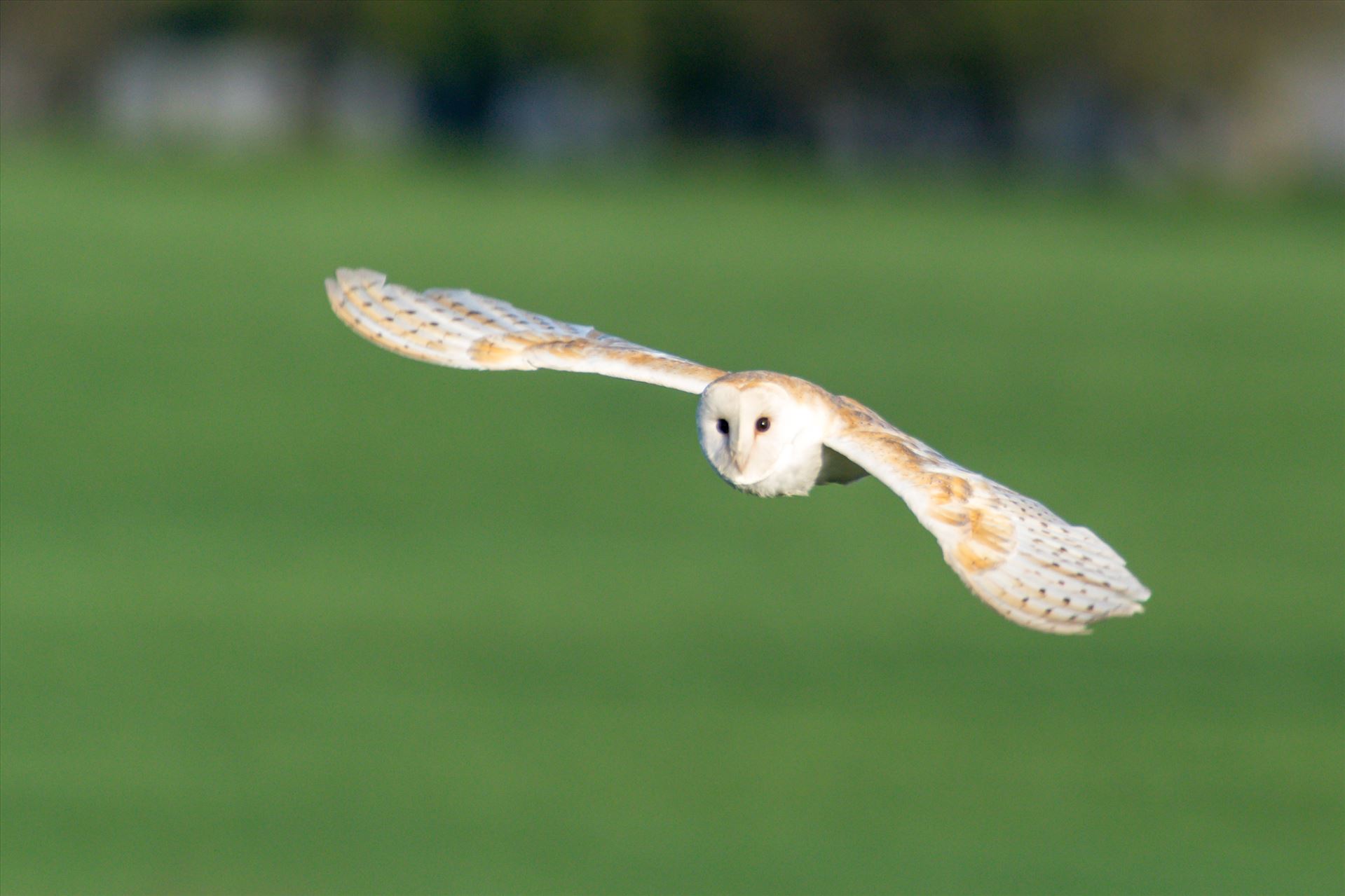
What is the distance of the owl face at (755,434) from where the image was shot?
17.1 ft

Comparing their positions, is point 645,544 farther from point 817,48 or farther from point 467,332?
point 467,332

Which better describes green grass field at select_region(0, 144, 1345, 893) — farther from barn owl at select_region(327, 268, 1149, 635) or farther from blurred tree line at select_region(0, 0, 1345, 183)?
barn owl at select_region(327, 268, 1149, 635)

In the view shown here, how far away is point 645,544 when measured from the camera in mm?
41500

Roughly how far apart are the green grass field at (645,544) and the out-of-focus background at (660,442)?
135 mm

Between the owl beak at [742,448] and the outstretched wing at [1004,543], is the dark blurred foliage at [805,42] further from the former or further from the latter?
the owl beak at [742,448]

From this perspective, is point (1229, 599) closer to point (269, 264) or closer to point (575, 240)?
point (575, 240)

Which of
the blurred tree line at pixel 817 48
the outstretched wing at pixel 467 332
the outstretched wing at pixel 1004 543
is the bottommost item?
the outstretched wing at pixel 1004 543

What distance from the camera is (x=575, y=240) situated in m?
55.3

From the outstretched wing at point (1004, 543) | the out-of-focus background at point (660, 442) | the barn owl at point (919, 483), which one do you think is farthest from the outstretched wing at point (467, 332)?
the out-of-focus background at point (660, 442)

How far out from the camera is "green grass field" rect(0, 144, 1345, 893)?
95.6 ft

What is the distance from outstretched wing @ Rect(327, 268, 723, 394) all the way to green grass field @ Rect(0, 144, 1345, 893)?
64.9ft

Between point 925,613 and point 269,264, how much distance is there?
2632 centimetres

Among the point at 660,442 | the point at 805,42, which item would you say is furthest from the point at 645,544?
the point at 805,42

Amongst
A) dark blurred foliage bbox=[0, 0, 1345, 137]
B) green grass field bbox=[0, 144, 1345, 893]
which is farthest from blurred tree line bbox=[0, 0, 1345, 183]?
green grass field bbox=[0, 144, 1345, 893]
